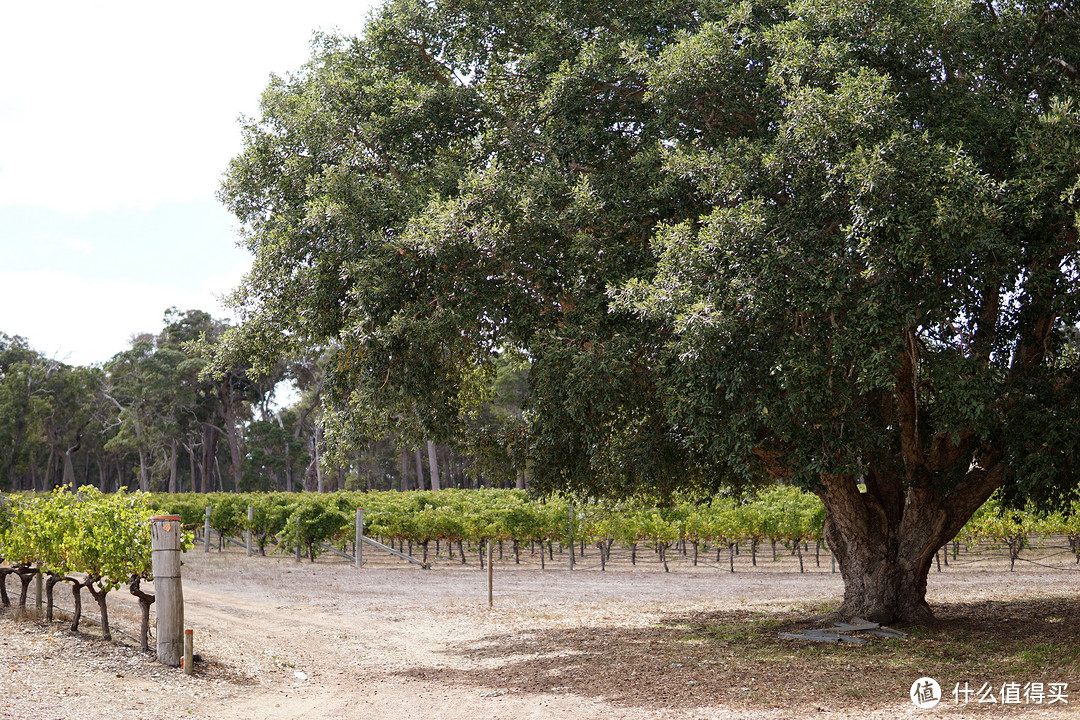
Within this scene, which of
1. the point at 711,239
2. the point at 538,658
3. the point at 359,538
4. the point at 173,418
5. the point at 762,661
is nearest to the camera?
the point at 711,239

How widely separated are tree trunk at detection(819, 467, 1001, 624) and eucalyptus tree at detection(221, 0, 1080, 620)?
0.04 meters

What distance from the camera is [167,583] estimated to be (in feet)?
29.3

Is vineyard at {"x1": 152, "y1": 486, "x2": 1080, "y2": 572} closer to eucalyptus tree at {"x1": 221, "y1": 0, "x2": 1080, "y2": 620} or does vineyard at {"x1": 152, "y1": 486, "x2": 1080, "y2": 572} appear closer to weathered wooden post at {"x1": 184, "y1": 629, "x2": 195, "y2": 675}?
eucalyptus tree at {"x1": 221, "y1": 0, "x2": 1080, "y2": 620}

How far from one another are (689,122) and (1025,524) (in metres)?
16.6

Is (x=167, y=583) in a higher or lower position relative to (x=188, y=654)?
higher

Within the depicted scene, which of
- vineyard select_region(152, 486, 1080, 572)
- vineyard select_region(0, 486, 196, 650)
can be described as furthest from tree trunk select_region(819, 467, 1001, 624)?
vineyard select_region(152, 486, 1080, 572)

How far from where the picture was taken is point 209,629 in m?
12.4

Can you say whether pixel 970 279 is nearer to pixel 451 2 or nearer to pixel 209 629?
pixel 451 2

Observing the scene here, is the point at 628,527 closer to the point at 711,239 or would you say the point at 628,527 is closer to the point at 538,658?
the point at 538,658

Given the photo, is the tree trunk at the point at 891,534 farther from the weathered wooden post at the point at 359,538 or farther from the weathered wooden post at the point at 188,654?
the weathered wooden post at the point at 359,538

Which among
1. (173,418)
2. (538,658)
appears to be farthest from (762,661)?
(173,418)

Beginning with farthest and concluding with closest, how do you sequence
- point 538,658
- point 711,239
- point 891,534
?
point 891,534, point 538,658, point 711,239

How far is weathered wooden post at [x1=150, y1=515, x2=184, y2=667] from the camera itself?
8969mm

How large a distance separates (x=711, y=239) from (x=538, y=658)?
560cm
